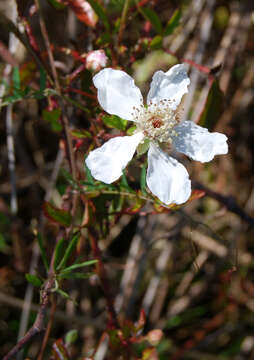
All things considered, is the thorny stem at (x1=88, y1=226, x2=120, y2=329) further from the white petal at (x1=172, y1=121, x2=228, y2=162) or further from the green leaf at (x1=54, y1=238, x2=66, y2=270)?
the white petal at (x1=172, y1=121, x2=228, y2=162)

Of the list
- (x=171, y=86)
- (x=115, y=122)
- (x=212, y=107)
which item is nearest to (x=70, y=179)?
(x=115, y=122)

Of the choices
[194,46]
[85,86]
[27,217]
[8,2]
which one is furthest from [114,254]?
[8,2]

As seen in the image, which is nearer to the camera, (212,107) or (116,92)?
(116,92)

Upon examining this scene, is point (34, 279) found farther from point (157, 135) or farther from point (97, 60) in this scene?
point (97, 60)

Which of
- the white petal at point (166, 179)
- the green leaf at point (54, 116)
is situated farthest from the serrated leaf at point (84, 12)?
the white petal at point (166, 179)

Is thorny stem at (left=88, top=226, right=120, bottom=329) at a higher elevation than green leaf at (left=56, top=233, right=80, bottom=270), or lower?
lower

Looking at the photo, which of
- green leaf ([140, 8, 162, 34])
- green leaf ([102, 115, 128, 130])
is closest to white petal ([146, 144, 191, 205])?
green leaf ([102, 115, 128, 130])

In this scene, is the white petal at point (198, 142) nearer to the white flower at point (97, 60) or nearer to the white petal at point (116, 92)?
the white petal at point (116, 92)

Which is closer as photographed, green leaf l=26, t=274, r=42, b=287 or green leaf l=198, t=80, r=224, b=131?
green leaf l=26, t=274, r=42, b=287
